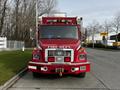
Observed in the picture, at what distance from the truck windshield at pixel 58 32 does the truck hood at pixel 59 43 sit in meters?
0.35

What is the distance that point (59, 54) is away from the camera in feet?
43.5

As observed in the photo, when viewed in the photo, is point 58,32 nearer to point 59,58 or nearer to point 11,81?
point 59,58

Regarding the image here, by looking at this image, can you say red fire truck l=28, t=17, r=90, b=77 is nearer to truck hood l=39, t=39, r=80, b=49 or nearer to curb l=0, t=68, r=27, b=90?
truck hood l=39, t=39, r=80, b=49

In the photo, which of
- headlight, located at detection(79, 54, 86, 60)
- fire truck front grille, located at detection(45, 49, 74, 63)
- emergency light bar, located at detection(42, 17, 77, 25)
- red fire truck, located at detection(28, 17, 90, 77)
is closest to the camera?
red fire truck, located at detection(28, 17, 90, 77)

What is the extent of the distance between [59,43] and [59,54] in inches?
27.1

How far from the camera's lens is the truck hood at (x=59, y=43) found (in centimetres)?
1340

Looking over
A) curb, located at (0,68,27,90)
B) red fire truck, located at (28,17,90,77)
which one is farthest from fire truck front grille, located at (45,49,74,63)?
curb, located at (0,68,27,90)

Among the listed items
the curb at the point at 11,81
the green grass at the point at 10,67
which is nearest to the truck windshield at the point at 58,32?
the curb at the point at 11,81

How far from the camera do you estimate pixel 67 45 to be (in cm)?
1348

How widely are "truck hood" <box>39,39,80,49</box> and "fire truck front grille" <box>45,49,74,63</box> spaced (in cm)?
19

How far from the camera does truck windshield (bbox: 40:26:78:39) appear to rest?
14.7 meters

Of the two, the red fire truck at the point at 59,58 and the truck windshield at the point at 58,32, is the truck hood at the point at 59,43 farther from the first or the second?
the truck windshield at the point at 58,32

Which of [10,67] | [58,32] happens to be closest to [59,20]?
[58,32]

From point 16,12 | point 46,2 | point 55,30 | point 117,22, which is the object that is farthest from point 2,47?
point 117,22
